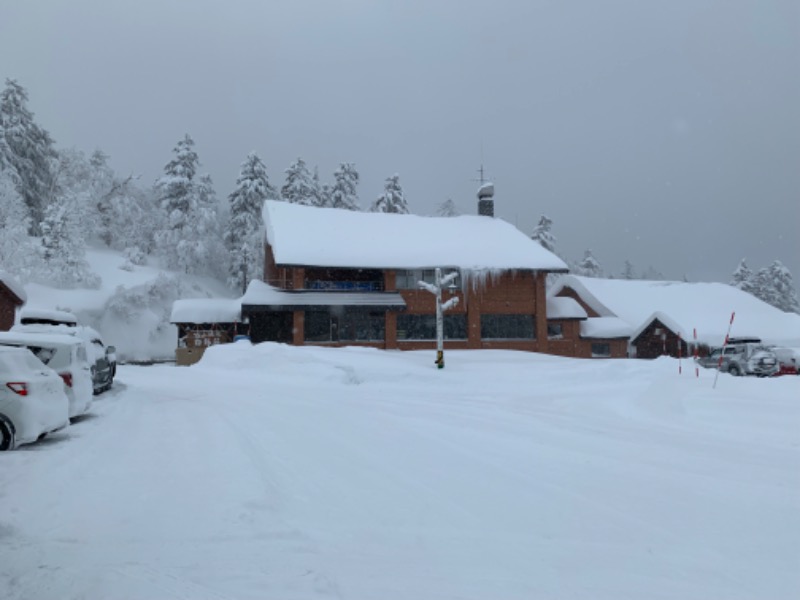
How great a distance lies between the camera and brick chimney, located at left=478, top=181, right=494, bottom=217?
4112 cm

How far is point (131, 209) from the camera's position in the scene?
58625 mm

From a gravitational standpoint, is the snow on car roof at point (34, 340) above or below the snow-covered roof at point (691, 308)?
below

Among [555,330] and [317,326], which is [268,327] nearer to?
[317,326]

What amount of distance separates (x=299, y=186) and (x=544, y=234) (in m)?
25.4

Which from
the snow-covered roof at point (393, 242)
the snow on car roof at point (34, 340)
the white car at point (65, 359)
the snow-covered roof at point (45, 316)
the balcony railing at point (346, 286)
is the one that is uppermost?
the snow-covered roof at point (393, 242)

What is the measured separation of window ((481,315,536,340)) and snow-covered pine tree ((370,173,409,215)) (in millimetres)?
22061

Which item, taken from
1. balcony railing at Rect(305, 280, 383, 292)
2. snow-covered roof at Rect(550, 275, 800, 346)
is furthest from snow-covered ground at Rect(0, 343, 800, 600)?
snow-covered roof at Rect(550, 275, 800, 346)

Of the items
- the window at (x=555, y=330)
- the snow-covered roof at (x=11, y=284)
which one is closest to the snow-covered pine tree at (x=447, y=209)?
the window at (x=555, y=330)

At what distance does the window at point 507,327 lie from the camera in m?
33.2

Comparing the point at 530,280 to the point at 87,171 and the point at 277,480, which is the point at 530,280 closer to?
the point at 277,480

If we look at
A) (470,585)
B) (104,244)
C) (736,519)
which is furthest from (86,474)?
(104,244)

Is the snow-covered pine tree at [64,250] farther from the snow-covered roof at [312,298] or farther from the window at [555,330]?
the window at [555,330]

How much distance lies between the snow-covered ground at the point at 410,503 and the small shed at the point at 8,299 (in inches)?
715

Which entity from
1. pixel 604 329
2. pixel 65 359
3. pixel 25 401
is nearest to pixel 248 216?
pixel 604 329
